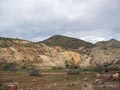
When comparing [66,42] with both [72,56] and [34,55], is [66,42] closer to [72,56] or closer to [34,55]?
[72,56]

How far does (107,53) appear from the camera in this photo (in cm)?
5106

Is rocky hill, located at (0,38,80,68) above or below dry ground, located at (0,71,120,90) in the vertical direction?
above

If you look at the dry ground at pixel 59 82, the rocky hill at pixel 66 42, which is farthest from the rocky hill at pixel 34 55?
the rocky hill at pixel 66 42

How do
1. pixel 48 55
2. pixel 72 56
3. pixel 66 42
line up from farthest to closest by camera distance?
pixel 66 42 < pixel 72 56 < pixel 48 55

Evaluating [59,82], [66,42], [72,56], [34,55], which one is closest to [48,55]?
[34,55]

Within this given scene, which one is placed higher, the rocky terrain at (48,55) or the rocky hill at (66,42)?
the rocky hill at (66,42)

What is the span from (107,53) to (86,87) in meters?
18.6

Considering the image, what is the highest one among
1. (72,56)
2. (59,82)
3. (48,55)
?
(48,55)

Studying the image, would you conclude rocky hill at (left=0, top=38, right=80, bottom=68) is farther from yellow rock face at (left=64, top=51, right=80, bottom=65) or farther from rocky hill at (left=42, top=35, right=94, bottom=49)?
rocky hill at (left=42, top=35, right=94, bottom=49)

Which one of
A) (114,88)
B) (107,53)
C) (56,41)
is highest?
(56,41)

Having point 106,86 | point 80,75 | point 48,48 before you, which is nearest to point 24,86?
point 106,86

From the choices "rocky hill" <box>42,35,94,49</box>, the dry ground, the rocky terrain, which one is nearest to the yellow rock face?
the rocky terrain

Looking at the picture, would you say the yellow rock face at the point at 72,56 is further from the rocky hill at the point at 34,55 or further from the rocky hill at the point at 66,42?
the rocky hill at the point at 66,42

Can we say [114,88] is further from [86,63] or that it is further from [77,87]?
[86,63]
